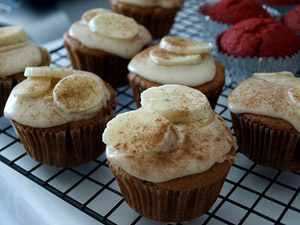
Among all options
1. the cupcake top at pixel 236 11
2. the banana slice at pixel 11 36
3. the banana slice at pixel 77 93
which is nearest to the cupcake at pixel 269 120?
the banana slice at pixel 77 93

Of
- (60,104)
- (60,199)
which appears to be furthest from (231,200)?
(60,104)

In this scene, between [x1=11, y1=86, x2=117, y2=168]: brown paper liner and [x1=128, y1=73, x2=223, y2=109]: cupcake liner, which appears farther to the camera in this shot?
[x1=128, y1=73, x2=223, y2=109]: cupcake liner

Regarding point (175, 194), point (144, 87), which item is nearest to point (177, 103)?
point (175, 194)

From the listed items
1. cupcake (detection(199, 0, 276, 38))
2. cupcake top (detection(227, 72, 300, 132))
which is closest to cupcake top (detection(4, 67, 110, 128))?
cupcake top (detection(227, 72, 300, 132))

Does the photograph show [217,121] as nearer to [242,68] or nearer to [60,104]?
[60,104]

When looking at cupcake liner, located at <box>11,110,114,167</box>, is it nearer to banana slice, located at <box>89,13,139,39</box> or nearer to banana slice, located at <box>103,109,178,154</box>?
banana slice, located at <box>103,109,178,154</box>

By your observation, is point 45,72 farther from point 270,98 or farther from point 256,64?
point 256,64

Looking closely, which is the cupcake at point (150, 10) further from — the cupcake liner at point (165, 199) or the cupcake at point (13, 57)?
the cupcake liner at point (165, 199)
